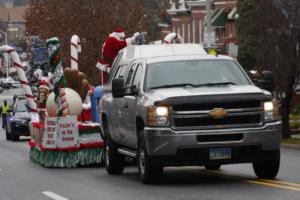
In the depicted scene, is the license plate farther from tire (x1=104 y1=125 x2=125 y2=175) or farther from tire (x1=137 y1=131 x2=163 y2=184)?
tire (x1=104 y1=125 x2=125 y2=175)

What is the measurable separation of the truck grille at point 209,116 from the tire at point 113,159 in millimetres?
3505

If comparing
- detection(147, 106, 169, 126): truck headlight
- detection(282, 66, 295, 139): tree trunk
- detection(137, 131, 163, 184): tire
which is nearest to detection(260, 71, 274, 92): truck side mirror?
detection(147, 106, 169, 126): truck headlight

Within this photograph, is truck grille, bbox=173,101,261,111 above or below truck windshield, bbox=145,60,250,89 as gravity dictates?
below

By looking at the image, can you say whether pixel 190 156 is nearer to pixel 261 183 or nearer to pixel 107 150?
pixel 261 183

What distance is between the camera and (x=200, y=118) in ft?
50.1

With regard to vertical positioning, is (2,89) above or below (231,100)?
below

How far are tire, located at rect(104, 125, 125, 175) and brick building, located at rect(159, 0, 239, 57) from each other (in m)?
53.5

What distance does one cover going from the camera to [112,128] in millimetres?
18578

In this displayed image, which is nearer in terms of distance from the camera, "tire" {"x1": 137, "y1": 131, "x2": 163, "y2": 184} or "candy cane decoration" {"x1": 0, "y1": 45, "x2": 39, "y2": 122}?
"tire" {"x1": 137, "y1": 131, "x2": 163, "y2": 184}

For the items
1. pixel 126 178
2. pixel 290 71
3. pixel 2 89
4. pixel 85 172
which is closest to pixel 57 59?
pixel 85 172

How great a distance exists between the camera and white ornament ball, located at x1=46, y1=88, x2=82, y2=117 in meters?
21.9

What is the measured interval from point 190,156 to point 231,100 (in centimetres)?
101

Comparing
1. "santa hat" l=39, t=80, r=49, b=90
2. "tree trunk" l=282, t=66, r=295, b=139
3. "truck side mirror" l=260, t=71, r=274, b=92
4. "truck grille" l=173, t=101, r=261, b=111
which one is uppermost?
"truck side mirror" l=260, t=71, r=274, b=92

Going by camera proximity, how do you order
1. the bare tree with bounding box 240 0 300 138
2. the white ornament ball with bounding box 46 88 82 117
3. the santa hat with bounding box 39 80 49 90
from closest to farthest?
1. the white ornament ball with bounding box 46 88 82 117
2. the santa hat with bounding box 39 80 49 90
3. the bare tree with bounding box 240 0 300 138
